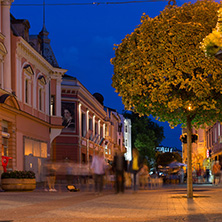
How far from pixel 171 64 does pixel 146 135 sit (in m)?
70.7

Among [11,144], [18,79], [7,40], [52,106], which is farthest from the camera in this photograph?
[52,106]

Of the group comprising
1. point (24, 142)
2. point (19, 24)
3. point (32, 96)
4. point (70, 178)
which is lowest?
point (70, 178)

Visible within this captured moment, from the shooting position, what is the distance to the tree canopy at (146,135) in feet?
279

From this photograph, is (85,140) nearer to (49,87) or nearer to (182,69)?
(49,87)

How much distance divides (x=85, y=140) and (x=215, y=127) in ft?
45.9

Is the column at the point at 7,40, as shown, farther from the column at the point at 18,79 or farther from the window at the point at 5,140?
the window at the point at 5,140

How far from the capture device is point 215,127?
52.0 metres

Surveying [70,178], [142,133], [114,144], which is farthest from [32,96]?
[142,133]

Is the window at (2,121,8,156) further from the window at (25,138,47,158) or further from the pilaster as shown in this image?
the window at (25,138,47,158)

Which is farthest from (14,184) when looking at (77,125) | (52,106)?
(77,125)

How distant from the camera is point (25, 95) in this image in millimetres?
34938

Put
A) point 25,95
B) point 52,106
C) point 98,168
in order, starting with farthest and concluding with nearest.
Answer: point 52,106, point 25,95, point 98,168

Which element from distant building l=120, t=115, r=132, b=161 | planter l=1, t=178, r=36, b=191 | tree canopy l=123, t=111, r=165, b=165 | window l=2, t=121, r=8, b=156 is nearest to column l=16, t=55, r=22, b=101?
window l=2, t=121, r=8, b=156

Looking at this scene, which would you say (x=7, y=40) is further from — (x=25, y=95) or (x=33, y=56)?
(x=33, y=56)
